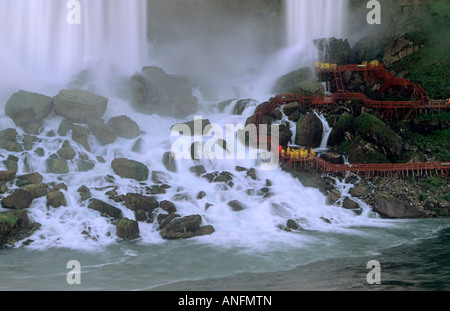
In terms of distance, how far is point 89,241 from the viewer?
1922cm

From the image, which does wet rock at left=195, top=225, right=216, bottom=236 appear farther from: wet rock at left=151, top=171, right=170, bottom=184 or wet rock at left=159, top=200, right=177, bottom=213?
wet rock at left=151, top=171, right=170, bottom=184

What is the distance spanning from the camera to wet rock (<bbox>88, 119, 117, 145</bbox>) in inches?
1210

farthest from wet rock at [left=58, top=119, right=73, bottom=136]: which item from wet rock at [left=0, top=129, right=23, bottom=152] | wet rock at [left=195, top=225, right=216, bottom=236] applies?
wet rock at [left=195, top=225, right=216, bottom=236]

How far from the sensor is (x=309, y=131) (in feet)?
101

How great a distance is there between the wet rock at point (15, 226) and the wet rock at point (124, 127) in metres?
12.8

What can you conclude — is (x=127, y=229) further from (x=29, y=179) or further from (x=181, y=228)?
(x=29, y=179)

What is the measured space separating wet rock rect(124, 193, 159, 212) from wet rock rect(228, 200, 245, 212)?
3996 mm

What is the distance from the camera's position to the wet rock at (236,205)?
23094 mm

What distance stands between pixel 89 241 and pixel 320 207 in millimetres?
12714

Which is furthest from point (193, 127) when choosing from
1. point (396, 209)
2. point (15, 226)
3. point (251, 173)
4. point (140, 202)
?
point (15, 226)

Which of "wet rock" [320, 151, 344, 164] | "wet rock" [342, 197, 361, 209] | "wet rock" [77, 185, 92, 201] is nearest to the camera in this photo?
"wet rock" [77, 185, 92, 201]

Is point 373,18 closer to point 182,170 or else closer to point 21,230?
point 182,170
